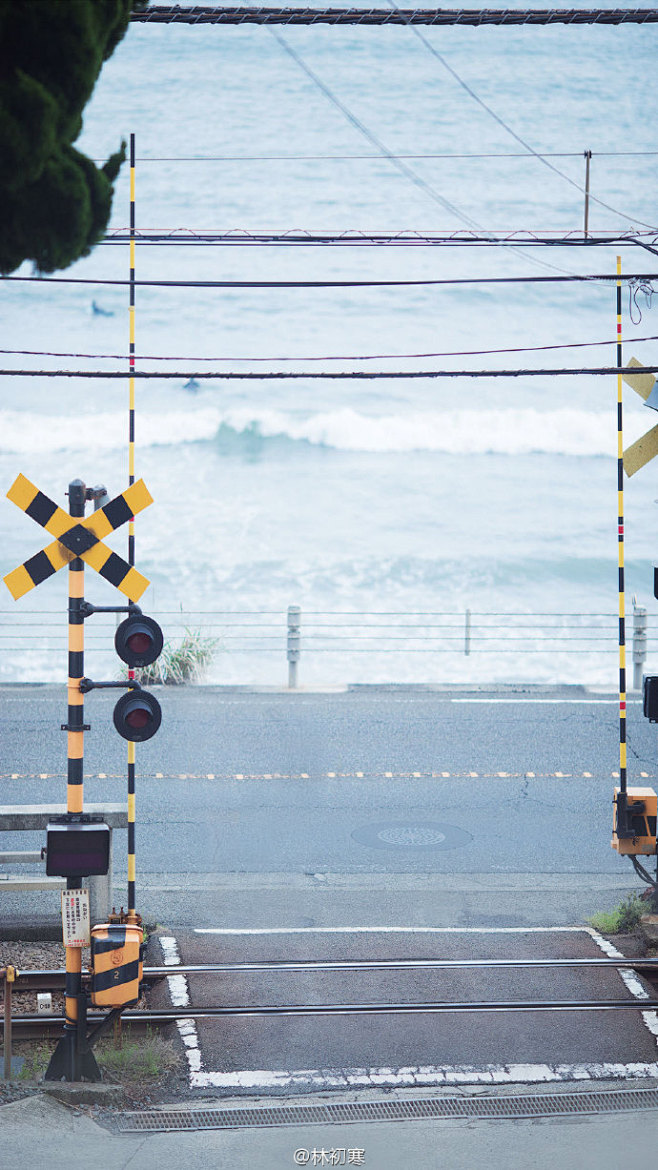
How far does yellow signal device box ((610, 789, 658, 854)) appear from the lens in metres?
8.83

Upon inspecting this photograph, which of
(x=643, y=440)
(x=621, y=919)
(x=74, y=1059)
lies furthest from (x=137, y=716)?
(x=621, y=919)

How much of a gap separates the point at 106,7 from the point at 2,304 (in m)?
60.9

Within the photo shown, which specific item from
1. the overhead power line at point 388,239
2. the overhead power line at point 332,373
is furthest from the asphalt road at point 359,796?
the overhead power line at point 388,239

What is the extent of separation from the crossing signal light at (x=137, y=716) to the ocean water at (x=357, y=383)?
24170 mm

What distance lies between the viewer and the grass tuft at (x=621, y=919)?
9219 mm

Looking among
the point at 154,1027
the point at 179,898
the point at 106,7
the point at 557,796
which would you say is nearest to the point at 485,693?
the point at 557,796

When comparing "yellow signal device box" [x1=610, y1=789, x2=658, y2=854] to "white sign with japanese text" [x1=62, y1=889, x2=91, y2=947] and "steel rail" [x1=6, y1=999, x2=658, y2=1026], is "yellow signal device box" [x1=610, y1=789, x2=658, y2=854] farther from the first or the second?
"white sign with japanese text" [x1=62, y1=889, x2=91, y2=947]

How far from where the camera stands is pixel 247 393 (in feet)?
191

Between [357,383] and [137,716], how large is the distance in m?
51.9

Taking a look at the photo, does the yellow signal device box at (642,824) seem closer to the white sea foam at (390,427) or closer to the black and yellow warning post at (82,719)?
the black and yellow warning post at (82,719)

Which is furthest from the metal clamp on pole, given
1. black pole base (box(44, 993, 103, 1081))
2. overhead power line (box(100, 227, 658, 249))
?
black pole base (box(44, 993, 103, 1081))

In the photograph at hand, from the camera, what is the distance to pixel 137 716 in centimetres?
688

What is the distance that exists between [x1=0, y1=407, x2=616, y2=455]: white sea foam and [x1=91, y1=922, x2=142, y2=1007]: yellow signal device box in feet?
160

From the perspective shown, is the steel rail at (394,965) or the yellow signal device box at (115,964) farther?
the steel rail at (394,965)
